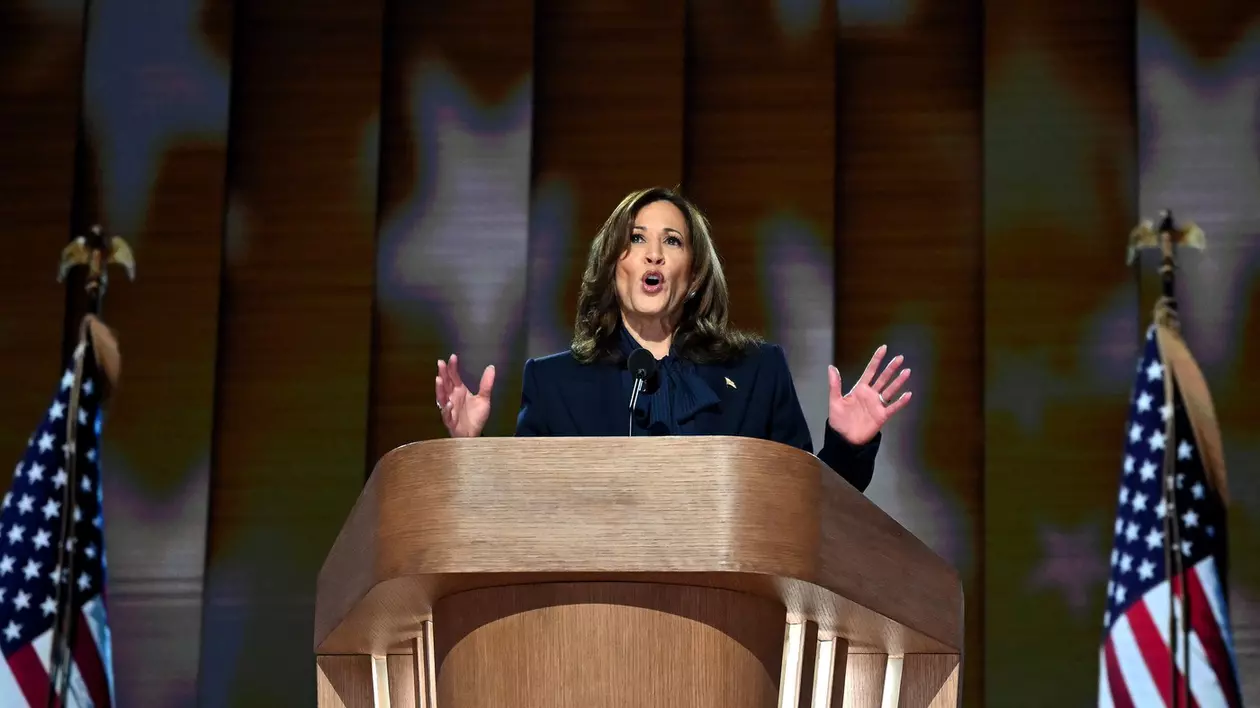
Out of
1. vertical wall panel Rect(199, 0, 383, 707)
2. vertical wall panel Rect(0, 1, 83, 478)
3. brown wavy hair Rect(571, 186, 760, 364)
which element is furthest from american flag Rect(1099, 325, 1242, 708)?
vertical wall panel Rect(0, 1, 83, 478)

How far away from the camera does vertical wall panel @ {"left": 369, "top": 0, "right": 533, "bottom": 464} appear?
4.77 meters

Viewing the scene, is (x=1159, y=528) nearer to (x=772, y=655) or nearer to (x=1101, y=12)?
(x=1101, y=12)

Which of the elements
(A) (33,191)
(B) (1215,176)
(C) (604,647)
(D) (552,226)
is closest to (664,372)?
(C) (604,647)

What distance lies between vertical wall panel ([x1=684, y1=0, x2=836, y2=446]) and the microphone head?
8.03 ft

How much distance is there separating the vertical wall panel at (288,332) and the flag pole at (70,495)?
85 cm

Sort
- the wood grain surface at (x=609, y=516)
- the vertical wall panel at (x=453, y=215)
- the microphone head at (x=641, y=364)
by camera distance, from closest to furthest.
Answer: the wood grain surface at (x=609, y=516), the microphone head at (x=641, y=364), the vertical wall panel at (x=453, y=215)

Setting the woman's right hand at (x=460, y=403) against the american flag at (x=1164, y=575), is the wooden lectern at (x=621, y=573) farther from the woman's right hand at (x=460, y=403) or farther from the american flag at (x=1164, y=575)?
the american flag at (x=1164, y=575)

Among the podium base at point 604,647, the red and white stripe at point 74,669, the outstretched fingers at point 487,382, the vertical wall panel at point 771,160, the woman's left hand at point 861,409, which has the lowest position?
A: the red and white stripe at point 74,669

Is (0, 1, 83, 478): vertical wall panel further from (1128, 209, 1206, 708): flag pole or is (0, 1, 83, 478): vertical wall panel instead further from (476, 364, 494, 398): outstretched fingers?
(1128, 209, 1206, 708): flag pole

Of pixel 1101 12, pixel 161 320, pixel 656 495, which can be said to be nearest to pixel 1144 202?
pixel 1101 12

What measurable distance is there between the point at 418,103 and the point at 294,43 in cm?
45

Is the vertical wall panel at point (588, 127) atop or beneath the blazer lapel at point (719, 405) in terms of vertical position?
atop

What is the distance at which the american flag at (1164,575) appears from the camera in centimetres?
352

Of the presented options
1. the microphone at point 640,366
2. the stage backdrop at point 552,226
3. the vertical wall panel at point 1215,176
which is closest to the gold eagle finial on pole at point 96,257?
the stage backdrop at point 552,226
